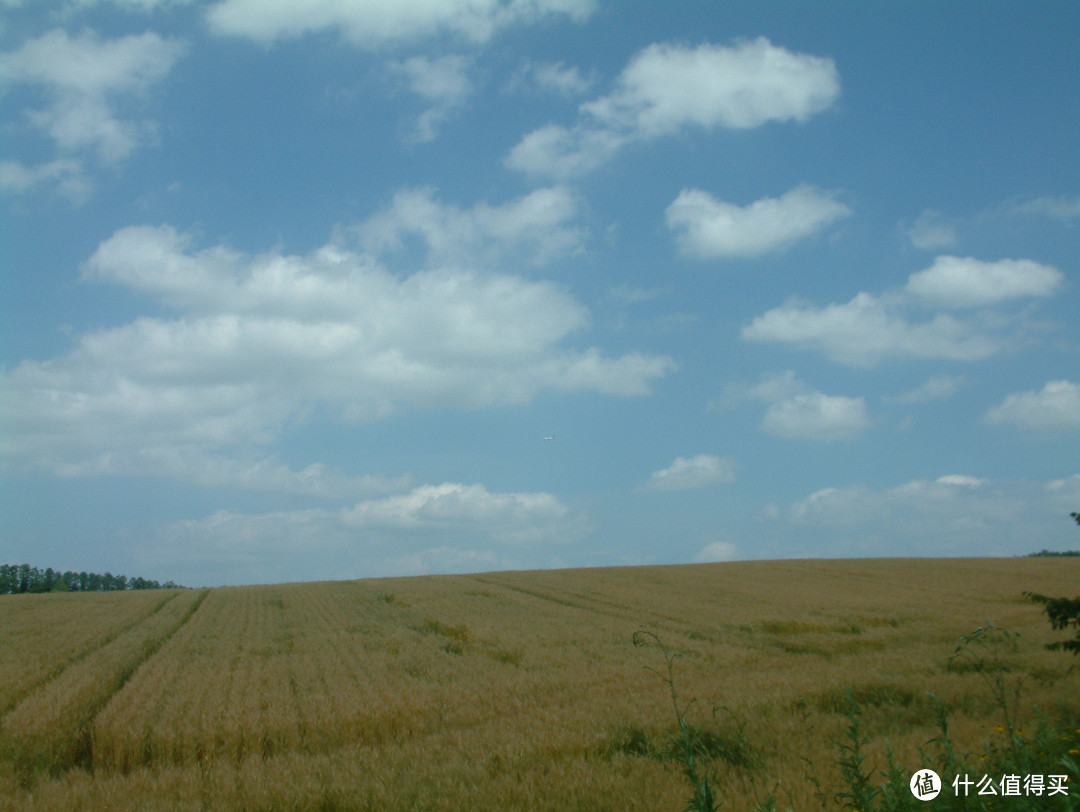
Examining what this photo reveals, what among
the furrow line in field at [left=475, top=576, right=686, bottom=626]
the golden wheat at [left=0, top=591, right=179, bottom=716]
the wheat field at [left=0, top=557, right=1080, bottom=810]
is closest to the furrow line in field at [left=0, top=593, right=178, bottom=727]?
the golden wheat at [left=0, top=591, right=179, bottom=716]

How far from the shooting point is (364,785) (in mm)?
8477

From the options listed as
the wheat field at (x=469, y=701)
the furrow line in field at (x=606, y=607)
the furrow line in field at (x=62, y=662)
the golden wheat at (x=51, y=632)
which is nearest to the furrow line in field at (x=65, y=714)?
the wheat field at (x=469, y=701)

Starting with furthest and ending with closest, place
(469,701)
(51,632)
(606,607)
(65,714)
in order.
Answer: (606,607), (51,632), (469,701), (65,714)

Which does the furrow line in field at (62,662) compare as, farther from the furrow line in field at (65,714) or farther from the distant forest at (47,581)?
the distant forest at (47,581)

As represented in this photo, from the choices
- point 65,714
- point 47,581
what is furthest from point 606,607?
point 47,581

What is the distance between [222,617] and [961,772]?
30.4 meters

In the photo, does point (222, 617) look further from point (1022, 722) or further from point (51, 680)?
point (1022, 722)

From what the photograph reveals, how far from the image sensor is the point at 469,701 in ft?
45.0

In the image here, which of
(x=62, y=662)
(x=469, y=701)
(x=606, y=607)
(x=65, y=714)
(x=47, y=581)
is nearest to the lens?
(x=65, y=714)

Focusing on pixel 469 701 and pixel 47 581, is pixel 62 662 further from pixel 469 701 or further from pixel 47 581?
pixel 47 581

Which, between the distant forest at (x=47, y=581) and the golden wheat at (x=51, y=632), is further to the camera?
the distant forest at (x=47, y=581)

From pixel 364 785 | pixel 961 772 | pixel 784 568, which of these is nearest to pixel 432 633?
pixel 364 785

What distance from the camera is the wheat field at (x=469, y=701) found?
→ 8398mm

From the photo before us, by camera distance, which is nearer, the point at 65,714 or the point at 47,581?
the point at 65,714
